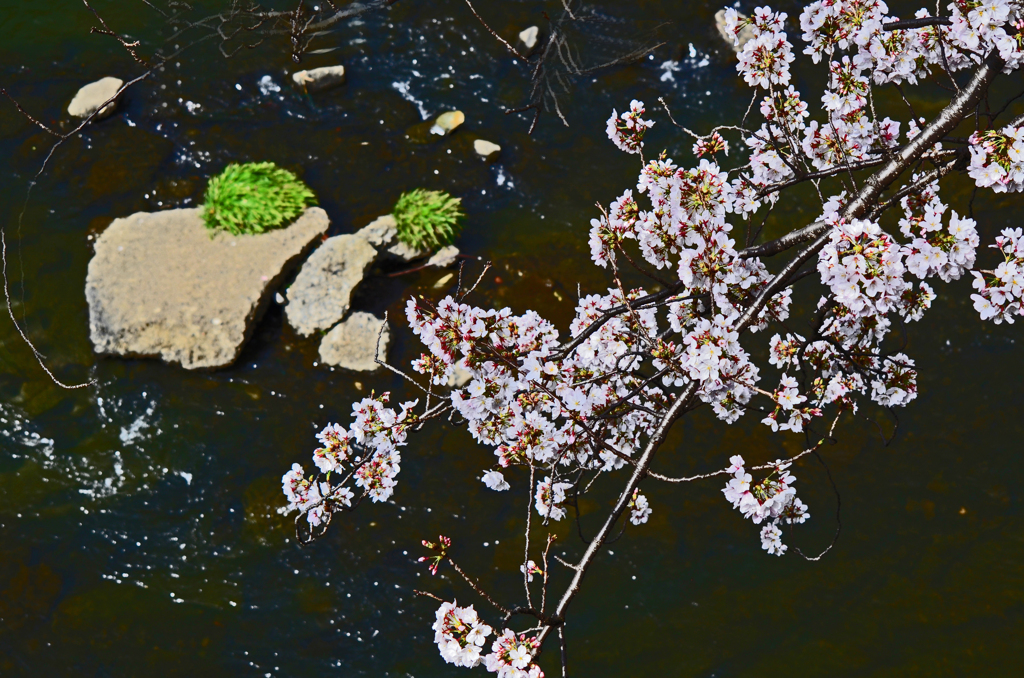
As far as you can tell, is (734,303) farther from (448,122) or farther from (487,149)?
(448,122)

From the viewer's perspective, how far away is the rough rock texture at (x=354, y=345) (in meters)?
6.66

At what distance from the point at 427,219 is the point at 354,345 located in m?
1.39

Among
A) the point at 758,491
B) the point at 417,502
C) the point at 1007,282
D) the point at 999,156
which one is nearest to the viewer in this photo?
the point at 999,156

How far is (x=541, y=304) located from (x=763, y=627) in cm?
332

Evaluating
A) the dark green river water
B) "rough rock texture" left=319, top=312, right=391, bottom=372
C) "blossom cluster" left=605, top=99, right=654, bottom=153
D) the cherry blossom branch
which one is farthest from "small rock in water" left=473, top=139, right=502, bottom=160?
the cherry blossom branch

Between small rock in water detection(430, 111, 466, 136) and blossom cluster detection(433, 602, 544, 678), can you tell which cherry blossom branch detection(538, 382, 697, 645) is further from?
small rock in water detection(430, 111, 466, 136)

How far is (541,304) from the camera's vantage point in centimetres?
679

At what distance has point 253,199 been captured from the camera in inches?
279

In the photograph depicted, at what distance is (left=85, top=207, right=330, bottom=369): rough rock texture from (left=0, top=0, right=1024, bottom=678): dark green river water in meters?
0.23

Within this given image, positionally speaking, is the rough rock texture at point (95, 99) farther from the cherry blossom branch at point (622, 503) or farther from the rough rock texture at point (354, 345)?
the cherry blossom branch at point (622, 503)

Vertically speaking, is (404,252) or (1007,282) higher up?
(1007,282)

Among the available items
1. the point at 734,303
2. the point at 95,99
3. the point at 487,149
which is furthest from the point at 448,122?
the point at 734,303

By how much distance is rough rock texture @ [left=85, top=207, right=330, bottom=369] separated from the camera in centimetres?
667

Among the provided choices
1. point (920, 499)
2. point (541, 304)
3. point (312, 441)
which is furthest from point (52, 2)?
point (920, 499)
